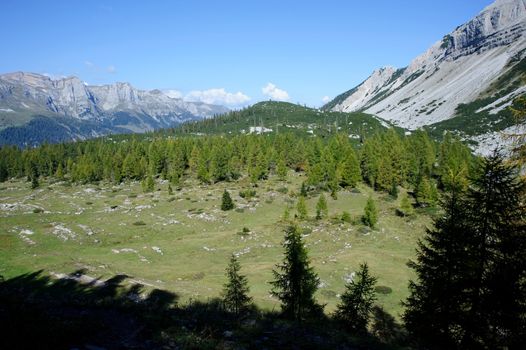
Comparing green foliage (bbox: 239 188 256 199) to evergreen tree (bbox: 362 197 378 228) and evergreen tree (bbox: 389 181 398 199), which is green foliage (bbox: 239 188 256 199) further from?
evergreen tree (bbox: 389 181 398 199)

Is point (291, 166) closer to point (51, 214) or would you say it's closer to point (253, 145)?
point (253, 145)

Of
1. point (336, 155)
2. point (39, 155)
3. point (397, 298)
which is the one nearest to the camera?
point (397, 298)

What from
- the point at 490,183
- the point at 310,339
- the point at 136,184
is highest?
the point at 490,183

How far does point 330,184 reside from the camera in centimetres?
8800

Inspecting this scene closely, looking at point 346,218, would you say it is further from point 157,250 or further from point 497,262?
point 497,262

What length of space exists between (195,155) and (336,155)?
152 feet

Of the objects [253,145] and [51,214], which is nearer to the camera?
[51,214]

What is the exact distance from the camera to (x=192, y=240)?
188 feet

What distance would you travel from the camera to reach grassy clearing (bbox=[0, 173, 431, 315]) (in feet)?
130

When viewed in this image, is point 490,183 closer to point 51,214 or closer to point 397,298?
point 397,298

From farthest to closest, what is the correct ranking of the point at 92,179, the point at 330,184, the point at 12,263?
the point at 92,179, the point at 330,184, the point at 12,263

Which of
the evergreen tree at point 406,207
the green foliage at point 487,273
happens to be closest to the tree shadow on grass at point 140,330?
the green foliage at point 487,273

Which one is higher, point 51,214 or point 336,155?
point 336,155

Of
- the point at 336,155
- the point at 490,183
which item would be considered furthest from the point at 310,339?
Result: the point at 336,155
